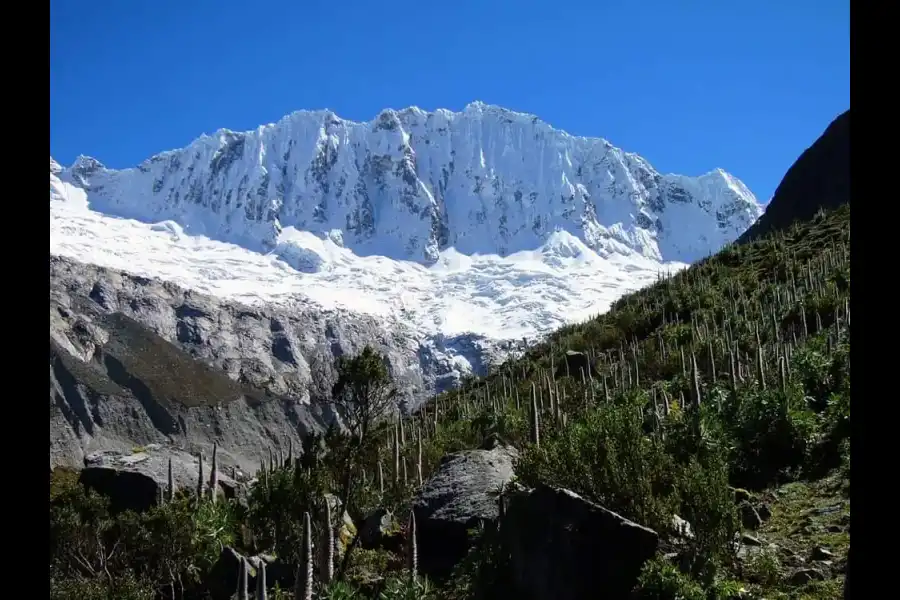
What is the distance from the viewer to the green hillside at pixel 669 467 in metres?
16.9

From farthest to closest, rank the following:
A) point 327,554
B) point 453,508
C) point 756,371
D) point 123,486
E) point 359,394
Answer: point 123,486 < point 756,371 < point 359,394 < point 453,508 < point 327,554

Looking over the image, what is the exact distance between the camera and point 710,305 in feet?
183

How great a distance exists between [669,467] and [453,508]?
27.6 feet

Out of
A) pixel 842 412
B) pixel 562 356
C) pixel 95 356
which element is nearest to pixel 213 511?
pixel 842 412

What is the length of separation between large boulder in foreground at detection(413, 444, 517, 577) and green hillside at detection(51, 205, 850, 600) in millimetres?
1562

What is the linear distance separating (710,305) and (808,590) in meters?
42.5

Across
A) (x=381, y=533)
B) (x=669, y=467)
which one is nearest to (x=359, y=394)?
(x=381, y=533)

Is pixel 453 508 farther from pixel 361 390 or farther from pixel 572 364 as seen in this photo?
pixel 572 364

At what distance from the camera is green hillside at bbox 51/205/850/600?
16891 millimetres

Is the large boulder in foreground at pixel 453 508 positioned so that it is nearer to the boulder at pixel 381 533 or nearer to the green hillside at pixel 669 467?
the green hillside at pixel 669 467

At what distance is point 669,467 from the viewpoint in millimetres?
20047

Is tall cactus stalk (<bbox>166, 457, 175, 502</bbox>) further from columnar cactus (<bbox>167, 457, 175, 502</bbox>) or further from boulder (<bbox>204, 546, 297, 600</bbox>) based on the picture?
boulder (<bbox>204, 546, 297, 600</bbox>)

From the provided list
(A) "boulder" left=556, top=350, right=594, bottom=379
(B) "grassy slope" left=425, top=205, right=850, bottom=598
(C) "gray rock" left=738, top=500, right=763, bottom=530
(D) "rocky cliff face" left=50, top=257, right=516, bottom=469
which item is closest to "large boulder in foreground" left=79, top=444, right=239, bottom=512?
(B) "grassy slope" left=425, top=205, right=850, bottom=598
